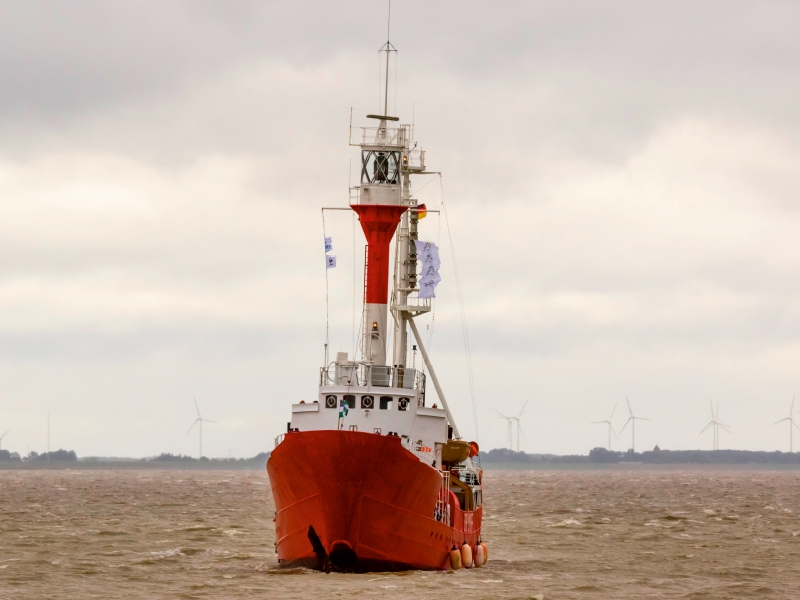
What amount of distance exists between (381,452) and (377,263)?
37.4ft

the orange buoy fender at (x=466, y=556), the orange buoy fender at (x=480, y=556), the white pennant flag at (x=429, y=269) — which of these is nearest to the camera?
the orange buoy fender at (x=466, y=556)

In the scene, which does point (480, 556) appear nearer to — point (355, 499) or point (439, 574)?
point (439, 574)

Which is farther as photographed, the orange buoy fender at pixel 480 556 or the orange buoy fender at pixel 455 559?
the orange buoy fender at pixel 480 556

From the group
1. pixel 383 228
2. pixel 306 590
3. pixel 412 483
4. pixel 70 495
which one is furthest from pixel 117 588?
pixel 70 495

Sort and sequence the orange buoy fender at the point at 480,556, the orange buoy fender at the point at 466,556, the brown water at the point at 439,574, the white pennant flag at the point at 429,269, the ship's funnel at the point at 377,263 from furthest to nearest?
1. the white pennant flag at the point at 429,269
2. the orange buoy fender at the point at 480,556
3. the ship's funnel at the point at 377,263
4. the orange buoy fender at the point at 466,556
5. the brown water at the point at 439,574

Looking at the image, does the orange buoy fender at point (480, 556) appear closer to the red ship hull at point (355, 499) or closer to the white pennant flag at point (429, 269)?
the red ship hull at point (355, 499)

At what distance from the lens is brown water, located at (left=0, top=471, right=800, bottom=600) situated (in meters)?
46.0

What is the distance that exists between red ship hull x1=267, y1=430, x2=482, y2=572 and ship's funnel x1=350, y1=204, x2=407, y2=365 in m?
8.40

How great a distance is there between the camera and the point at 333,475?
46125 mm

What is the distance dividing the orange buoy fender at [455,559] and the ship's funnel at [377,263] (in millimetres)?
8446

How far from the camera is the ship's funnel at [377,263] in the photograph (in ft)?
180

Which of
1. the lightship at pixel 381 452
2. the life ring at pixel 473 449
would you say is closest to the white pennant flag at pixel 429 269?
the lightship at pixel 381 452

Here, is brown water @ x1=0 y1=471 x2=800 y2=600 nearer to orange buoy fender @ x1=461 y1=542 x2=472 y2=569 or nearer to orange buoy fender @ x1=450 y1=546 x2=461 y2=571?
orange buoy fender @ x1=450 y1=546 x2=461 y2=571

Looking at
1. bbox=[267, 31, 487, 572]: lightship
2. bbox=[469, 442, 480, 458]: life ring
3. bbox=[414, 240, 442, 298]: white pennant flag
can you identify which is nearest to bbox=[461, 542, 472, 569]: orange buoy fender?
bbox=[267, 31, 487, 572]: lightship
